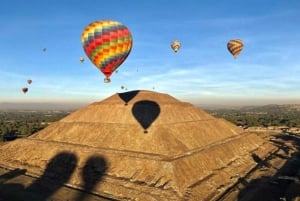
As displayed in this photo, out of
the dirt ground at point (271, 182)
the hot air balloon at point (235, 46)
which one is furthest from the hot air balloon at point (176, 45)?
the dirt ground at point (271, 182)

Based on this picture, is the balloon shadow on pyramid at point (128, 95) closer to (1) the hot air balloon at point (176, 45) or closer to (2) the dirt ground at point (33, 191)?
(1) the hot air balloon at point (176, 45)

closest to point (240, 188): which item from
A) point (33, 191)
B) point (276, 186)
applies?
point (276, 186)

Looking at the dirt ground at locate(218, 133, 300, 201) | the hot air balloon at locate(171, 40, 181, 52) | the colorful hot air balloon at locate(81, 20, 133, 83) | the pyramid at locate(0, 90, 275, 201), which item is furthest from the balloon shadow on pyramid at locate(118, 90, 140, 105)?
the dirt ground at locate(218, 133, 300, 201)

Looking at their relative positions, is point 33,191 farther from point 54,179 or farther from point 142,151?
point 142,151

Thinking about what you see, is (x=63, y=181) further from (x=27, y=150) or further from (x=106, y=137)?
(x=27, y=150)

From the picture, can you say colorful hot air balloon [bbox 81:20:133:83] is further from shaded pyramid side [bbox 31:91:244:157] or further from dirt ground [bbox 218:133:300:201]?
→ dirt ground [bbox 218:133:300:201]

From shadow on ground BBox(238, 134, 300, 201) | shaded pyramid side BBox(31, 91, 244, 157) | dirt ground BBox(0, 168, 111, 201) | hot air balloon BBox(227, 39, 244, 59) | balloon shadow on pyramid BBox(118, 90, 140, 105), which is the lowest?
dirt ground BBox(0, 168, 111, 201)
